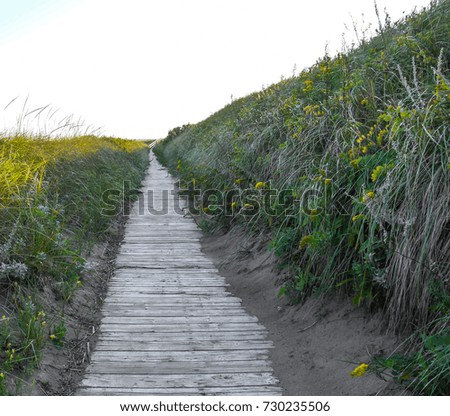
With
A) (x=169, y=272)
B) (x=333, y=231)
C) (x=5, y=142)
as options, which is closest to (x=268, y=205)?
(x=169, y=272)

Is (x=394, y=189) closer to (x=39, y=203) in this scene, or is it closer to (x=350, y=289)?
(x=350, y=289)

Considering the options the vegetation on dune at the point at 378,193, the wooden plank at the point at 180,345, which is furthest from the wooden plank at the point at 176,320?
the vegetation on dune at the point at 378,193

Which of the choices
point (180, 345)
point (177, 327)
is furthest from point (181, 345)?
point (177, 327)

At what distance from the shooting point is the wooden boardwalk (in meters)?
3.41

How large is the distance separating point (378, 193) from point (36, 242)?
274 centimetres

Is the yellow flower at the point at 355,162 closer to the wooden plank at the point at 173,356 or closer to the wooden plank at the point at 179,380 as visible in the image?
the wooden plank at the point at 173,356

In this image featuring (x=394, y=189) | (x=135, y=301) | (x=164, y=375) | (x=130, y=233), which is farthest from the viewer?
(x=130, y=233)

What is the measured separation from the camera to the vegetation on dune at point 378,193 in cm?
320

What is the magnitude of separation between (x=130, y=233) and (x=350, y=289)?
4.35 metres

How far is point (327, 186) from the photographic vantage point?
4.42 m

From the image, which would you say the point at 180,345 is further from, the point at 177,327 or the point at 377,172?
the point at 377,172

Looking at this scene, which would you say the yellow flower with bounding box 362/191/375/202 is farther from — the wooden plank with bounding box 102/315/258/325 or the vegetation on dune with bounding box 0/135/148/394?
the vegetation on dune with bounding box 0/135/148/394

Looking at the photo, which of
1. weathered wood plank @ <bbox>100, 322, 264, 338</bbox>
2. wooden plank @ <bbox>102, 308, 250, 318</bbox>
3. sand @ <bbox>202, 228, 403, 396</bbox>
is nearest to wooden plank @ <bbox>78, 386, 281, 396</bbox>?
sand @ <bbox>202, 228, 403, 396</bbox>

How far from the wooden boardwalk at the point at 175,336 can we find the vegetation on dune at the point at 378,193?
0.69 m
